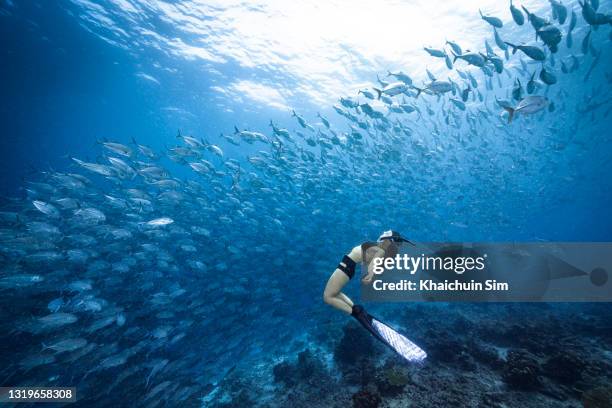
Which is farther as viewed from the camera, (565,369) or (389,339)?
(565,369)

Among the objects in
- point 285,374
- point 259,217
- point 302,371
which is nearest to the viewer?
point 302,371

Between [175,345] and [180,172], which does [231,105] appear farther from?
[180,172]

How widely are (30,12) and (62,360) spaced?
2580 cm

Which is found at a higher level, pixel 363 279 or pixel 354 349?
pixel 363 279

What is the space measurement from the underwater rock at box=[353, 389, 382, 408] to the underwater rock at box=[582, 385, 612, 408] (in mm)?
3447

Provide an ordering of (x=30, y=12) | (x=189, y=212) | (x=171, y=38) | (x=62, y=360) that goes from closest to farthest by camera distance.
Answer: (x=62, y=360)
(x=189, y=212)
(x=30, y=12)
(x=171, y=38)

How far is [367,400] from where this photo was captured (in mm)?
5547

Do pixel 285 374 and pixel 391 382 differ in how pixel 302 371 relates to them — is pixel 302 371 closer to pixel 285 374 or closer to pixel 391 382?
pixel 285 374

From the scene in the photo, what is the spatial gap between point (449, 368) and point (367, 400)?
2799 millimetres

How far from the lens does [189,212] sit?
16.1 meters

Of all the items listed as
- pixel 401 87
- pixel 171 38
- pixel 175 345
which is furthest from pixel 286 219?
pixel 171 38

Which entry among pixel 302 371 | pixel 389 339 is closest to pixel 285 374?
pixel 302 371

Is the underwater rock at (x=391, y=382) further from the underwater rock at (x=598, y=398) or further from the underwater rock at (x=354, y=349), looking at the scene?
the underwater rock at (x=598, y=398)

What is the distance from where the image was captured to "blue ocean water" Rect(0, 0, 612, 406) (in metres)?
7.68
